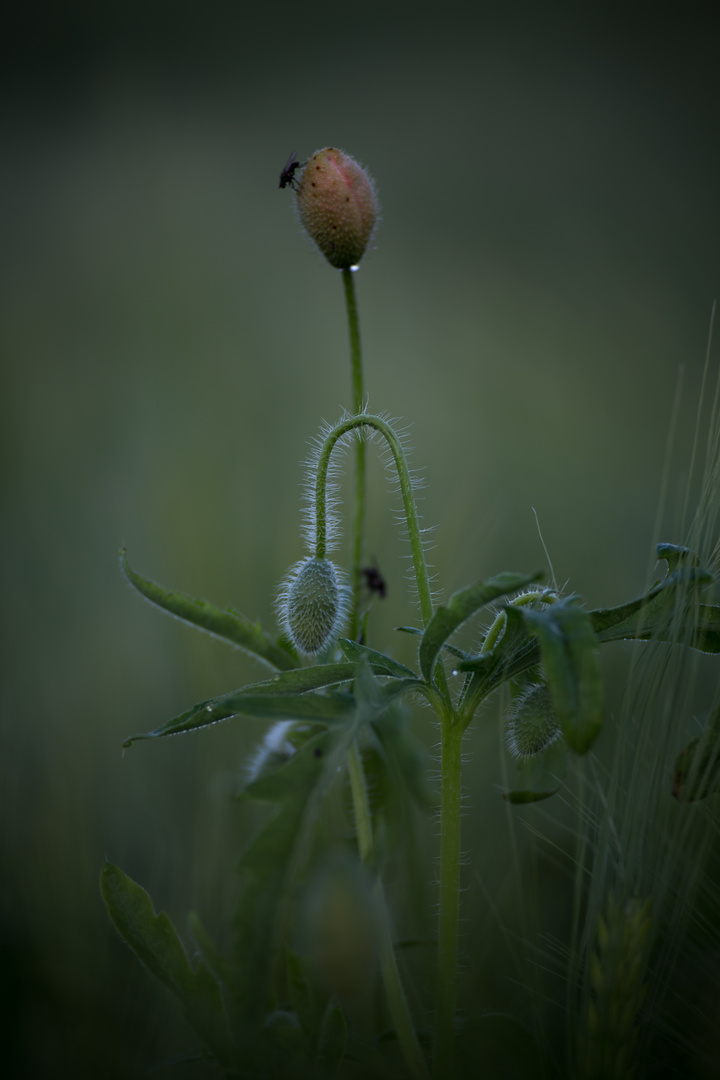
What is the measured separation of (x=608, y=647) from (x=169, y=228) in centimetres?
302

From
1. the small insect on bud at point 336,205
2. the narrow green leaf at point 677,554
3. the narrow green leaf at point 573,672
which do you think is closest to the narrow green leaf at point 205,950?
the narrow green leaf at point 573,672

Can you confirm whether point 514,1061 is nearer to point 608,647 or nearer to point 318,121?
point 608,647

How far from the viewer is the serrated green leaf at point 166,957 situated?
771mm

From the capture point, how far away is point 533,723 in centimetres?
83

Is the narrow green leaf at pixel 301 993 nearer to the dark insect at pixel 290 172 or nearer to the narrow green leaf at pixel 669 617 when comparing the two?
the narrow green leaf at pixel 669 617

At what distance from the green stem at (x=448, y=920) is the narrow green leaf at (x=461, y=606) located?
0.13 m

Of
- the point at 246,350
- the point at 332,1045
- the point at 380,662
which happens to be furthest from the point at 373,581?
the point at 246,350

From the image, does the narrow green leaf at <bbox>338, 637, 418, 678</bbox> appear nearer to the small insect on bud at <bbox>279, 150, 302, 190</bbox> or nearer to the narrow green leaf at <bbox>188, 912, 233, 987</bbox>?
the narrow green leaf at <bbox>188, 912, 233, 987</bbox>

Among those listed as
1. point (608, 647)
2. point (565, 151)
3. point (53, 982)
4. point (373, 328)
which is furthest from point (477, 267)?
point (53, 982)

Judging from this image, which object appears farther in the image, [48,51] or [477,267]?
[48,51]

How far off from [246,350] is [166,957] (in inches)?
125

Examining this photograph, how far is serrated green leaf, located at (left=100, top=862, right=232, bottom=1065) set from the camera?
771 millimetres

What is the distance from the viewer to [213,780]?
135 centimetres

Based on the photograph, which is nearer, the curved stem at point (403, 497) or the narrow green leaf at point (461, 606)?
the narrow green leaf at point (461, 606)
